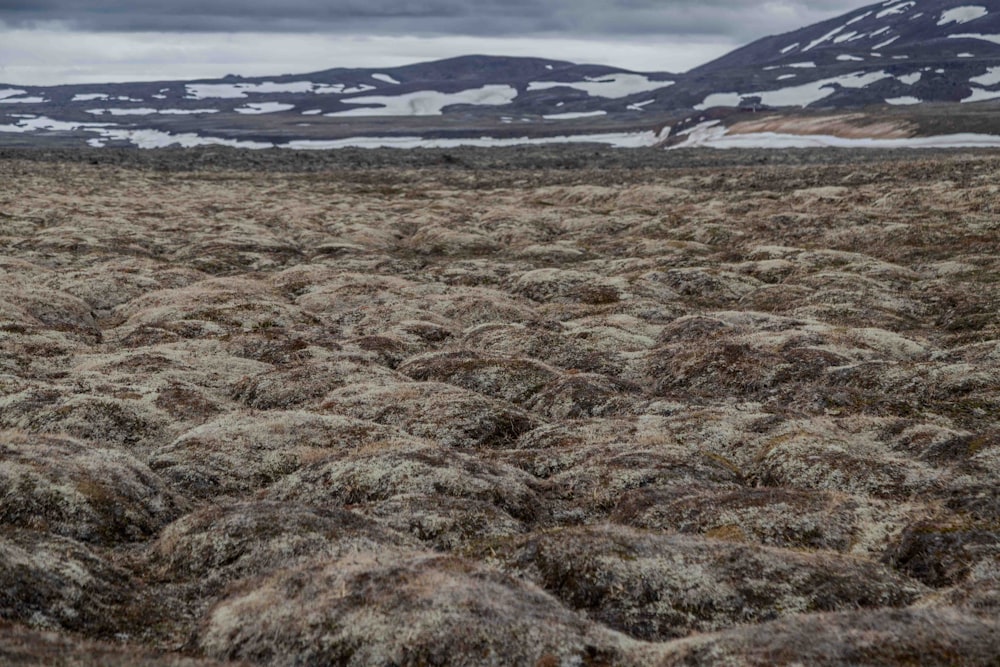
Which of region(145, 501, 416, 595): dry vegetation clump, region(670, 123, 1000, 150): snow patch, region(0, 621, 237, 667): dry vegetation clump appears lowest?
region(670, 123, 1000, 150): snow patch

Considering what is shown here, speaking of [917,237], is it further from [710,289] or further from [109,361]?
[109,361]

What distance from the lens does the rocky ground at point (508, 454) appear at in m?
12.9

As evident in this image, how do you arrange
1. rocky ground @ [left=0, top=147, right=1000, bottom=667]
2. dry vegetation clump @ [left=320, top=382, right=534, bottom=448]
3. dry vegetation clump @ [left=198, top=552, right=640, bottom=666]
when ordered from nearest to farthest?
dry vegetation clump @ [left=198, top=552, right=640, bottom=666]
rocky ground @ [left=0, top=147, right=1000, bottom=667]
dry vegetation clump @ [left=320, top=382, right=534, bottom=448]

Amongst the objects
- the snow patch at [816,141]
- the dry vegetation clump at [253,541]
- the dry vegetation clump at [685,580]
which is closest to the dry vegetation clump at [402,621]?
the dry vegetation clump at [685,580]

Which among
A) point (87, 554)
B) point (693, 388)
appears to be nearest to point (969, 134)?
point (693, 388)

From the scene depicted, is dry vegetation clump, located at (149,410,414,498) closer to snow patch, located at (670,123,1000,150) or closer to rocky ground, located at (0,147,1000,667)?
rocky ground, located at (0,147,1000,667)

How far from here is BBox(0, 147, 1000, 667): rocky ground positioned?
12.9m

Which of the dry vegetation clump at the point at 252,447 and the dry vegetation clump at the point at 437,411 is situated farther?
the dry vegetation clump at the point at 437,411

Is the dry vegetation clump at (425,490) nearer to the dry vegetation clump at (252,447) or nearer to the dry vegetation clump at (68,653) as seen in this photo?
the dry vegetation clump at (252,447)

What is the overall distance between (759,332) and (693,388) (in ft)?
19.3

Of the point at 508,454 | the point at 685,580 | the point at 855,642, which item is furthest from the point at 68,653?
the point at 508,454

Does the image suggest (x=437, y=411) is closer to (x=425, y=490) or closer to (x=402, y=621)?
(x=425, y=490)

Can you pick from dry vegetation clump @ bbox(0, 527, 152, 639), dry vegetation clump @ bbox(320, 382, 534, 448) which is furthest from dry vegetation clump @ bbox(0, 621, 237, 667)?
dry vegetation clump @ bbox(320, 382, 534, 448)

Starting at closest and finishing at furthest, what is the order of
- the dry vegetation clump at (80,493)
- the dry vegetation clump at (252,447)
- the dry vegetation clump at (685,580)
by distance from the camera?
the dry vegetation clump at (685,580), the dry vegetation clump at (80,493), the dry vegetation clump at (252,447)
